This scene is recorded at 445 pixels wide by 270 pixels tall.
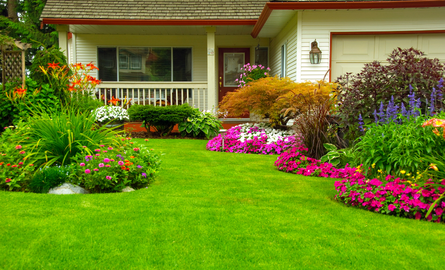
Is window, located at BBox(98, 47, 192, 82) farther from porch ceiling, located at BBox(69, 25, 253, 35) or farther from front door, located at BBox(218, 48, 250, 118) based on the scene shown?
front door, located at BBox(218, 48, 250, 118)

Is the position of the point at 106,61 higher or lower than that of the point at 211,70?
higher

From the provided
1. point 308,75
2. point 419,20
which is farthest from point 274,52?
point 419,20

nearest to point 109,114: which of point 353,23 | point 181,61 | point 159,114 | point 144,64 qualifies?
point 159,114

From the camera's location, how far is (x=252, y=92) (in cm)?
866

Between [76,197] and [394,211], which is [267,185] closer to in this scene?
[394,211]

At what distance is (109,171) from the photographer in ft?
14.9

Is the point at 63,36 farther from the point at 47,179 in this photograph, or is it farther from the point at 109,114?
the point at 47,179

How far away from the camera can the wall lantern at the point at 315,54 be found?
1015 centimetres

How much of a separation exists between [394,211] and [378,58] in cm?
777

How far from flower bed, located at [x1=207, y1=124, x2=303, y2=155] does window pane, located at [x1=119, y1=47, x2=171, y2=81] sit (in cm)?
578

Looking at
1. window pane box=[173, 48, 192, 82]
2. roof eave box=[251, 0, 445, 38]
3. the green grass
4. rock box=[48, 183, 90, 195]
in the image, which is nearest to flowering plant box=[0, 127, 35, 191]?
the green grass

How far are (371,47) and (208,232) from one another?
354 inches

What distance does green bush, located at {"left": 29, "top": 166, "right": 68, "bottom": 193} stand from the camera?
446 cm

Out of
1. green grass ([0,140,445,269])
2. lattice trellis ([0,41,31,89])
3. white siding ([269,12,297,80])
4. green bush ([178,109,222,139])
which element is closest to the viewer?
green grass ([0,140,445,269])
